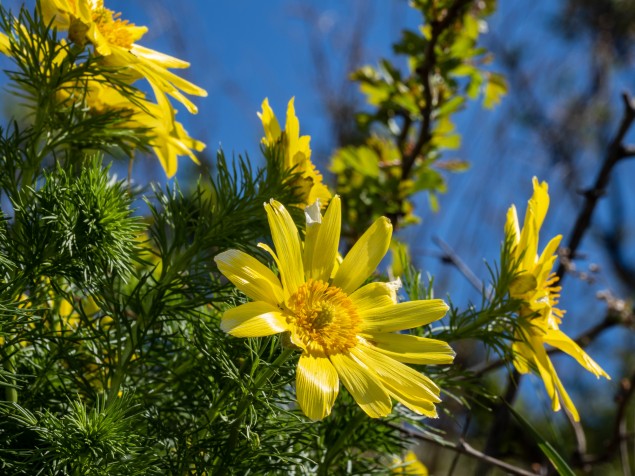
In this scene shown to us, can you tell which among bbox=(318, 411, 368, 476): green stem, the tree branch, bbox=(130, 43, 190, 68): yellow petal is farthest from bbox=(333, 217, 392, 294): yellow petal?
the tree branch

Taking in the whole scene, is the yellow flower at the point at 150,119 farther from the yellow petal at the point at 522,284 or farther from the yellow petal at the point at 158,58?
the yellow petal at the point at 522,284

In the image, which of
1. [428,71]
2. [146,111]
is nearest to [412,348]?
[146,111]

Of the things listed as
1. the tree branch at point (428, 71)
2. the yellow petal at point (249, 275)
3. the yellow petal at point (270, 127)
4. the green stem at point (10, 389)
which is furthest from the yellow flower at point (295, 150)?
the tree branch at point (428, 71)

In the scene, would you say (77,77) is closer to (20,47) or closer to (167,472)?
(20,47)

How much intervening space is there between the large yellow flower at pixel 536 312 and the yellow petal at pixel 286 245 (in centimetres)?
19

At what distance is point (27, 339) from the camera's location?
20.6 inches

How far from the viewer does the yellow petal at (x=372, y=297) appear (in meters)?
0.52

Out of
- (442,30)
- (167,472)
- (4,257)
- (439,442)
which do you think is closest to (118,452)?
(167,472)

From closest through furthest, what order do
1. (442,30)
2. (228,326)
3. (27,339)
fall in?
(228,326), (27,339), (442,30)

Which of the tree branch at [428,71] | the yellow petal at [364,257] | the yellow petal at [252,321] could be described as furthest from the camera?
the tree branch at [428,71]

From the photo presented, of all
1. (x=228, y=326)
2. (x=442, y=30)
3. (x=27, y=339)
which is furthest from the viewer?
(x=442, y=30)

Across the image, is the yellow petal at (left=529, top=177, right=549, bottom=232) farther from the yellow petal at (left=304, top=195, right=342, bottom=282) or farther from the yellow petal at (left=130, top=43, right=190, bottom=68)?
the yellow petal at (left=130, top=43, right=190, bottom=68)

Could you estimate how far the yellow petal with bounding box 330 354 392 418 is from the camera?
0.46 m

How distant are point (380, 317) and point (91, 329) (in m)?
0.22
